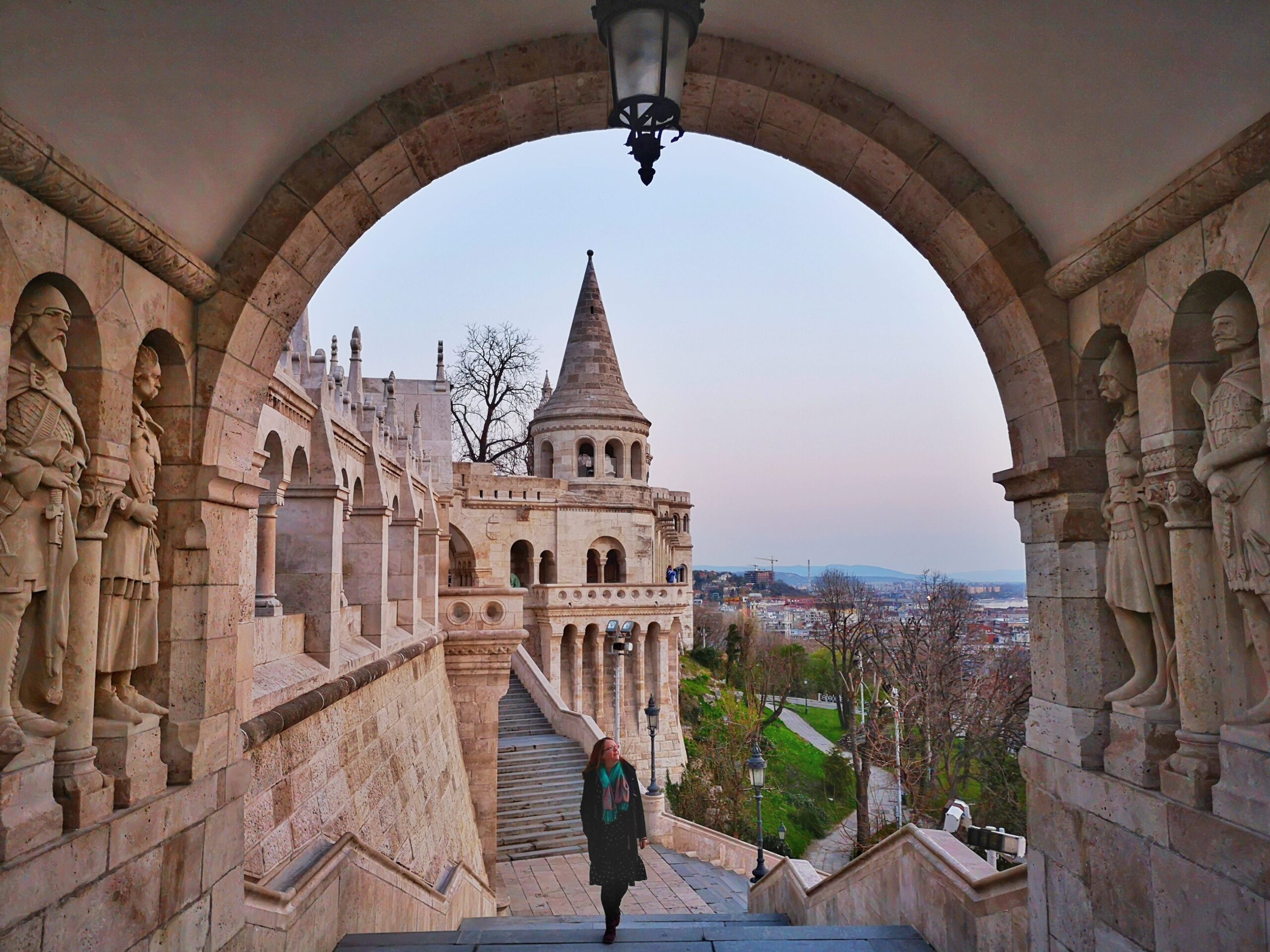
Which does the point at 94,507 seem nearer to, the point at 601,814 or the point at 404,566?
the point at 601,814

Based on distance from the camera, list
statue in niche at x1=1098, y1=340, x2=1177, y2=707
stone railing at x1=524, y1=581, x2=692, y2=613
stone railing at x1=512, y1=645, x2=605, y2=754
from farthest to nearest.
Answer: stone railing at x1=524, y1=581, x2=692, y2=613 < stone railing at x1=512, y1=645, x2=605, y2=754 < statue in niche at x1=1098, y1=340, x2=1177, y2=707

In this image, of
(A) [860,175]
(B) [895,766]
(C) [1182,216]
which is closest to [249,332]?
(A) [860,175]

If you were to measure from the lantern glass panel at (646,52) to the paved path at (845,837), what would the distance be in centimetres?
1962

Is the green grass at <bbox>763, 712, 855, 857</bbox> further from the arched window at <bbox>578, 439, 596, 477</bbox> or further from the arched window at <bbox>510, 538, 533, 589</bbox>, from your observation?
the arched window at <bbox>578, 439, 596, 477</bbox>

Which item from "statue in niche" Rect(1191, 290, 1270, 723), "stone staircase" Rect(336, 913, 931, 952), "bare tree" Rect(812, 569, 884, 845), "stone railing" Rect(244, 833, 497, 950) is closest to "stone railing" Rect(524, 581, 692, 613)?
"bare tree" Rect(812, 569, 884, 845)

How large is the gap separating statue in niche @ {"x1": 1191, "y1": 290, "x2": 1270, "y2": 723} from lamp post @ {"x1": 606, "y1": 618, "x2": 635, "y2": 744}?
22.9 m

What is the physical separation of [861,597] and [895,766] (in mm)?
20909

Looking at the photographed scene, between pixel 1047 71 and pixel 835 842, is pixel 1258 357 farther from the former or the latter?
pixel 835 842

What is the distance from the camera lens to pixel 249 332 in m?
3.83

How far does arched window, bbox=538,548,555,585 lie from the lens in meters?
28.2

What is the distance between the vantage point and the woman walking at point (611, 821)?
17.5ft

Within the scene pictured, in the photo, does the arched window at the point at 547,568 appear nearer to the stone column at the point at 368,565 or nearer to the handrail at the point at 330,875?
the stone column at the point at 368,565

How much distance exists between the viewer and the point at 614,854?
5352 millimetres

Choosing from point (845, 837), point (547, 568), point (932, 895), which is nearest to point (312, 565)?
point (932, 895)
